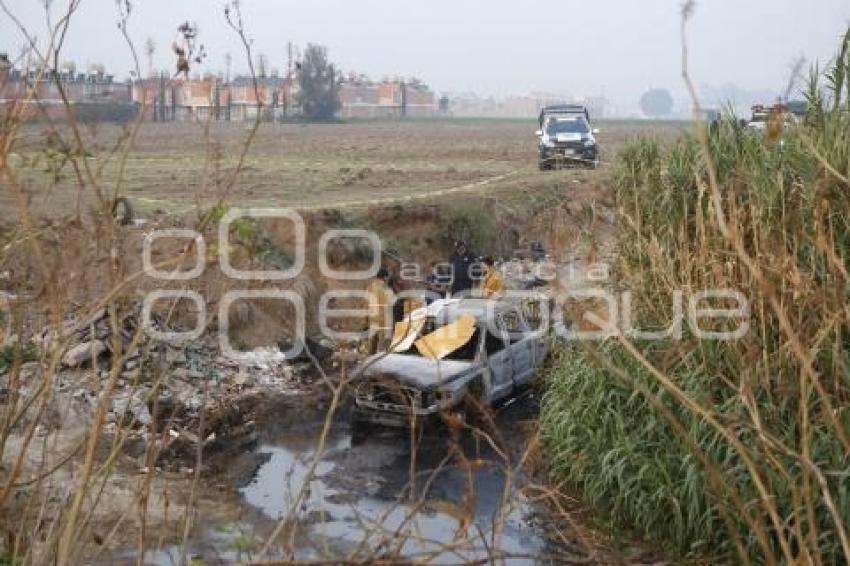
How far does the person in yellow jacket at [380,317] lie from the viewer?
1379cm

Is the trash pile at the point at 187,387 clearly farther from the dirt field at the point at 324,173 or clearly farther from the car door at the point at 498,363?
the car door at the point at 498,363

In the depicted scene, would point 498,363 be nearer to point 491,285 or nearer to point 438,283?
point 491,285

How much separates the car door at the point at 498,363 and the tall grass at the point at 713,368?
1.18 metres

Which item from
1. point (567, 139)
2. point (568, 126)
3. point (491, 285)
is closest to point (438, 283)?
point (491, 285)

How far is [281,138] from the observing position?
49062mm

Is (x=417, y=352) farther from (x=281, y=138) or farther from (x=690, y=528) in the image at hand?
(x=281, y=138)

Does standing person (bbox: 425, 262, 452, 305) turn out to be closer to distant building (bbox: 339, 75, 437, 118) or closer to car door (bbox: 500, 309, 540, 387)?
car door (bbox: 500, 309, 540, 387)

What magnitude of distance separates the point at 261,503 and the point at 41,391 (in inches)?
243

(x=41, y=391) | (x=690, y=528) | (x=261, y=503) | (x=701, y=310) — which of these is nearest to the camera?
(x=41, y=391)

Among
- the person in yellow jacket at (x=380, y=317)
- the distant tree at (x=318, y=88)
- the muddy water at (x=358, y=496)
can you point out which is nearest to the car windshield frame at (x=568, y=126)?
the person in yellow jacket at (x=380, y=317)

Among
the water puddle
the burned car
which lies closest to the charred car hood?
the burned car

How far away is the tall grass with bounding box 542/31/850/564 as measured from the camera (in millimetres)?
7277

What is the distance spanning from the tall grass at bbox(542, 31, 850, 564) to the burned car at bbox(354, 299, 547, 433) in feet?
3.84

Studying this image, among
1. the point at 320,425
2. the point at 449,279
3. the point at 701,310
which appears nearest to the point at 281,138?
the point at 449,279
